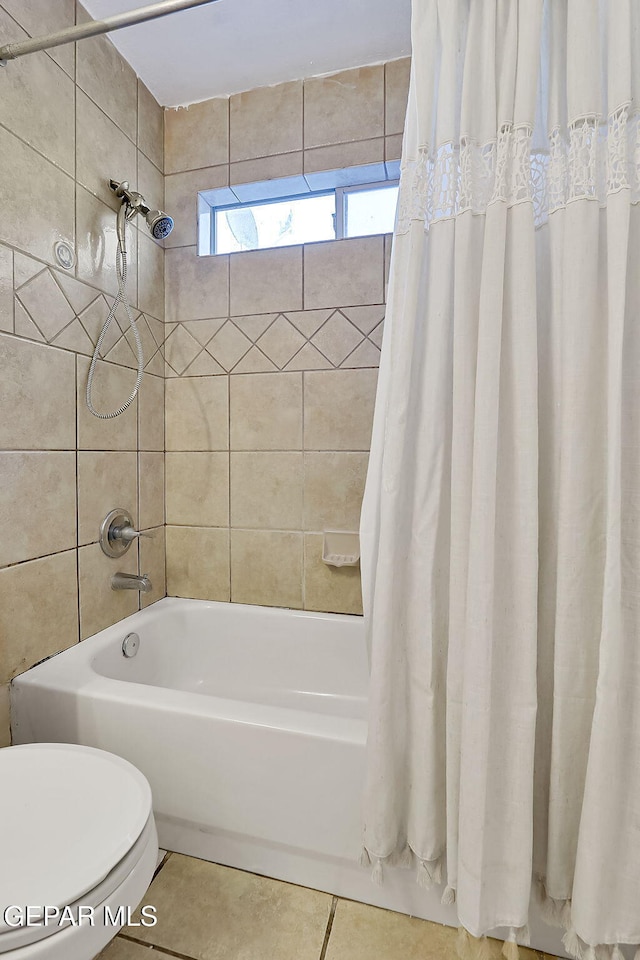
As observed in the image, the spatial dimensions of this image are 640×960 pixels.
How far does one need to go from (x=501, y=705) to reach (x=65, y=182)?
1774 mm

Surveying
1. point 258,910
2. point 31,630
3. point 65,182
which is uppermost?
point 65,182

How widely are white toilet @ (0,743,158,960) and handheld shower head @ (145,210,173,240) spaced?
149 centimetres

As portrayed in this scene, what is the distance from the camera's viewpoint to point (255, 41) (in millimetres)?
1615

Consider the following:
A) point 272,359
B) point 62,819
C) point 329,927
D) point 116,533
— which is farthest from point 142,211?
point 329,927

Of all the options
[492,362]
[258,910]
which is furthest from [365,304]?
[258,910]

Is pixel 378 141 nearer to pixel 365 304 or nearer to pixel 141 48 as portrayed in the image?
pixel 365 304

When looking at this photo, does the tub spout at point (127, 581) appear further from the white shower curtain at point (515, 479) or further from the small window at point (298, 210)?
the small window at point (298, 210)

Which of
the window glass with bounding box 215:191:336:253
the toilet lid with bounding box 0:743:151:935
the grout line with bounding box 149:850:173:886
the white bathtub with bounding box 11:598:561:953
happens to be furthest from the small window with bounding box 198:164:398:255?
the grout line with bounding box 149:850:173:886

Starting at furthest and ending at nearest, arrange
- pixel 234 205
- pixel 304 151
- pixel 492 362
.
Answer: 1. pixel 234 205
2. pixel 304 151
3. pixel 492 362

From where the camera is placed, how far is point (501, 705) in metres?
0.91

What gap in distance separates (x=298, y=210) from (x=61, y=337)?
3.55 feet

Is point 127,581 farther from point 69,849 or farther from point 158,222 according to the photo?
point 158,222

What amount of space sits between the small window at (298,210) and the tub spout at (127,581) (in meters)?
1.28

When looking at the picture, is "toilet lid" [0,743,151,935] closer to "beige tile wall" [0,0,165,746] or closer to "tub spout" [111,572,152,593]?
"beige tile wall" [0,0,165,746]
